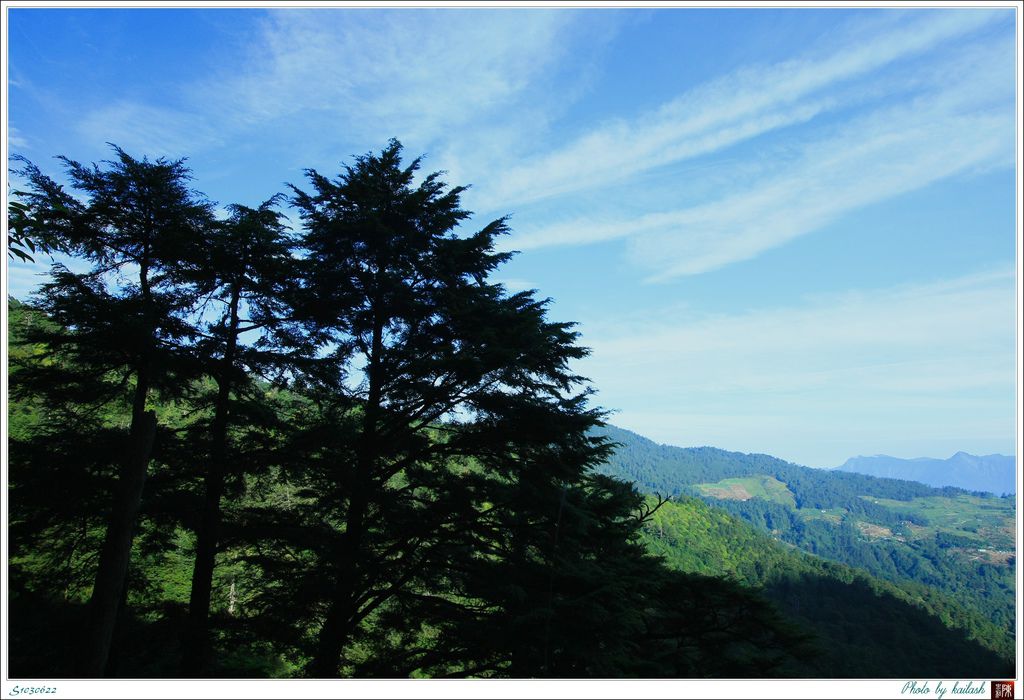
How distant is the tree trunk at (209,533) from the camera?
29.3 ft

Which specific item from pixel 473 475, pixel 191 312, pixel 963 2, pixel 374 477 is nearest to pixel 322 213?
pixel 191 312

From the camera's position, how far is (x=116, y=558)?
501 cm

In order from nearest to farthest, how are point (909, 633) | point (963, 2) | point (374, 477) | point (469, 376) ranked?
point (963, 2)
point (469, 376)
point (374, 477)
point (909, 633)

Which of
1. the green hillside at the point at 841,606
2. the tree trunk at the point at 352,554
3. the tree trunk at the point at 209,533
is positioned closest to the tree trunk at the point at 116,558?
the tree trunk at the point at 352,554

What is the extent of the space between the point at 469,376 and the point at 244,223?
483 cm

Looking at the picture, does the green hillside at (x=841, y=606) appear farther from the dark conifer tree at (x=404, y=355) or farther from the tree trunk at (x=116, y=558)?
the tree trunk at (x=116, y=558)

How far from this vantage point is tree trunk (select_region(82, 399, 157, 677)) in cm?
489

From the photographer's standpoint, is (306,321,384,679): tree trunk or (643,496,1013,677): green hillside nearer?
(306,321,384,679): tree trunk

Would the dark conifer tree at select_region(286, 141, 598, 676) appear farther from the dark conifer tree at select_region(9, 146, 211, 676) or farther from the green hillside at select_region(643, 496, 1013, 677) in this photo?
the green hillside at select_region(643, 496, 1013, 677)

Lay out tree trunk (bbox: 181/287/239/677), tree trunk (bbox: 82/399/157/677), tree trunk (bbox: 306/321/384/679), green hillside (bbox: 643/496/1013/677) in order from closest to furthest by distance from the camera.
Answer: tree trunk (bbox: 82/399/157/677) → tree trunk (bbox: 306/321/384/679) → tree trunk (bbox: 181/287/239/677) → green hillside (bbox: 643/496/1013/677)

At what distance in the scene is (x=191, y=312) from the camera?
995 centimetres

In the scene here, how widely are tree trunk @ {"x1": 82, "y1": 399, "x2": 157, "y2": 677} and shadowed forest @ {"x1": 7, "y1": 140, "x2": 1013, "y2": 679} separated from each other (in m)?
3.98

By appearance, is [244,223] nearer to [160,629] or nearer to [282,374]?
[282,374]

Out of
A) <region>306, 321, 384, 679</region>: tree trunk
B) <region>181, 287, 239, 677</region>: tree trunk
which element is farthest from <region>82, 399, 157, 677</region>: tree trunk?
<region>181, 287, 239, 677</region>: tree trunk
